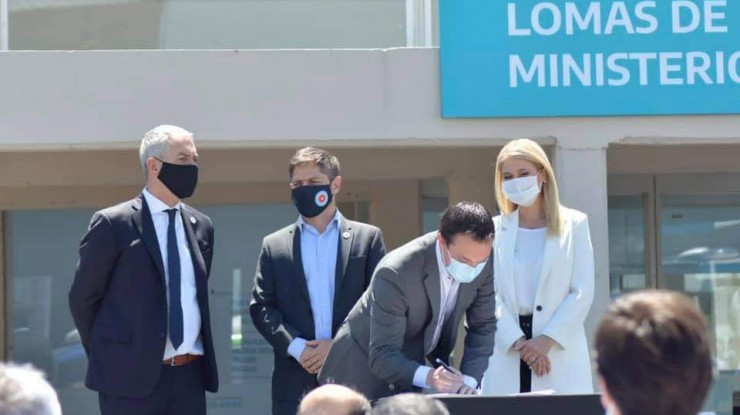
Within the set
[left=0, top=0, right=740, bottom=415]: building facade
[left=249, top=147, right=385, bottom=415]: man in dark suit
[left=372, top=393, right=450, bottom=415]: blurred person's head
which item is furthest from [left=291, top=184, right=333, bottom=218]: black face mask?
[left=372, top=393, right=450, bottom=415]: blurred person's head

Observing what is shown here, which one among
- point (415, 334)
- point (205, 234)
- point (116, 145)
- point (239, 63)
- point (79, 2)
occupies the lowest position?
point (415, 334)

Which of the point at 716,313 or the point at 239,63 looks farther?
the point at 716,313

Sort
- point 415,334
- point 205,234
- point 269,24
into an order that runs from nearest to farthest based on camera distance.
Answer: point 415,334
point 205,234
point 269,24

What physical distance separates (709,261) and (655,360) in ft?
26.7

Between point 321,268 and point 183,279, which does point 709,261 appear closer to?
point 321,268

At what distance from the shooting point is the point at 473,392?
4535 millimetres

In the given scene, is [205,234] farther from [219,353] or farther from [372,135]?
[219,353]

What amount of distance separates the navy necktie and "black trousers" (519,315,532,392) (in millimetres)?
1636

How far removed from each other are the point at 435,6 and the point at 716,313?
462cm

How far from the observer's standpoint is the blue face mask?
4.61 meters

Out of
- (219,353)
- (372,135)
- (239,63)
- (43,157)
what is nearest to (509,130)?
(372,135)

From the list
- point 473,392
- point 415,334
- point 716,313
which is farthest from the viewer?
point 716,313

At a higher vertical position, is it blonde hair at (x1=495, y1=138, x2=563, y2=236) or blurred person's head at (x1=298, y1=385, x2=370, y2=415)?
blonde hair at (x1=495, y1=138, x2=563, y2=236)

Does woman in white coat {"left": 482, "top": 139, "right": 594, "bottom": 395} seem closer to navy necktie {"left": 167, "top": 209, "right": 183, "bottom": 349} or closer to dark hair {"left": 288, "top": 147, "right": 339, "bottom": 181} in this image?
dark hair {"left": 288, "top": 147, "right": 339, "bottom": 181}
